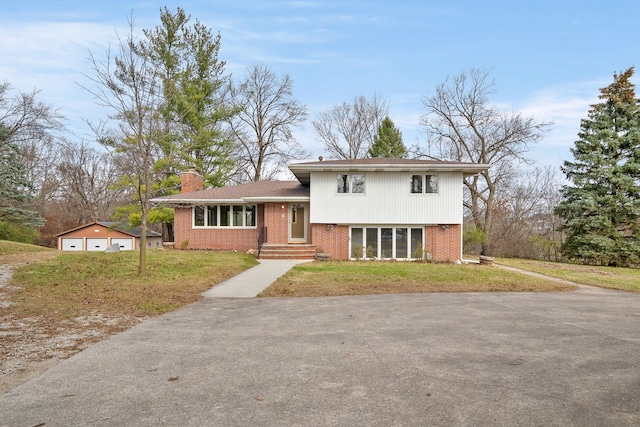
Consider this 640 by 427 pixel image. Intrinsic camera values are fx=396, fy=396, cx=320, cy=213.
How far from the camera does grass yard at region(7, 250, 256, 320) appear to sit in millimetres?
7734

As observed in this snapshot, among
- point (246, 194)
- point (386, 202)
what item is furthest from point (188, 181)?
point (386, 202)

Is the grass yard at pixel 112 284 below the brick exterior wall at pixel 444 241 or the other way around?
below

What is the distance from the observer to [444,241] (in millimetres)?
18234

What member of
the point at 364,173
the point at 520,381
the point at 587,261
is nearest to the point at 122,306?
the point at 520,381

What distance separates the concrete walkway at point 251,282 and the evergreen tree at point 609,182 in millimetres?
17118

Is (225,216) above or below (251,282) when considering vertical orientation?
above

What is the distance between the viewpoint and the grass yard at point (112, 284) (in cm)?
773

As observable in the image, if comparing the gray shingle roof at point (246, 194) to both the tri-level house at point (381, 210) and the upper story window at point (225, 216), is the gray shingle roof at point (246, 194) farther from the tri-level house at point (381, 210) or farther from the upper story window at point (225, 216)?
the upper story window at point (225, 216)

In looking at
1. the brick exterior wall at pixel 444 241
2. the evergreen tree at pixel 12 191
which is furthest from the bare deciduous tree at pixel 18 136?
the brick exterior wall at pixel 444 241

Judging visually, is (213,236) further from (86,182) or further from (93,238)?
(86,182)

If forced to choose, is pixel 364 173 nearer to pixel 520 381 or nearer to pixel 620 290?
pixel 620 290

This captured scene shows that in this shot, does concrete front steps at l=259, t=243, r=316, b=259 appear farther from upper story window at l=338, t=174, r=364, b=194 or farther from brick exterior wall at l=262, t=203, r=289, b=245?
upper story window at l=338, t=174, r=364, b=194

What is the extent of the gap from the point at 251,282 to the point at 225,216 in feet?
33.0

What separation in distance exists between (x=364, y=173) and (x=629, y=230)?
51.9 feet
